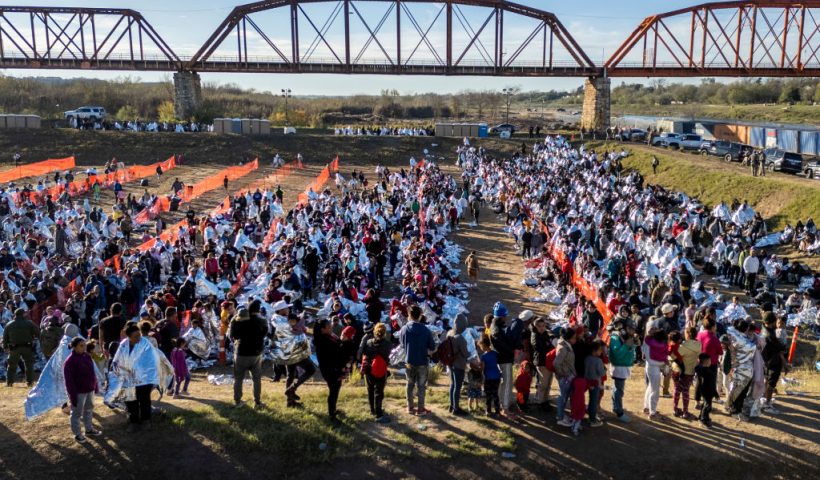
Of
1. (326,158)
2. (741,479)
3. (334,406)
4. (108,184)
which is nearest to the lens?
(741,479)

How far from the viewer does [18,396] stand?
33.7 feet

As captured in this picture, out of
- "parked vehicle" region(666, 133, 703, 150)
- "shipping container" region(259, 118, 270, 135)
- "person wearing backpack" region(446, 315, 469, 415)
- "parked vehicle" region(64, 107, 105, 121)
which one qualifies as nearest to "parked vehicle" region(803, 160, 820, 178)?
"parked vehicle" region(666, 133, 703, 150)

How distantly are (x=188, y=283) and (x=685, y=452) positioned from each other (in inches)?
417

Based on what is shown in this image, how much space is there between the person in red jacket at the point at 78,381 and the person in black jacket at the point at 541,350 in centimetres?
552

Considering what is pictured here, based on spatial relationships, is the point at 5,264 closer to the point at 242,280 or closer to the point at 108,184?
the point at 242,280

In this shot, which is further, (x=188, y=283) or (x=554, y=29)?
(x=554, y=29)

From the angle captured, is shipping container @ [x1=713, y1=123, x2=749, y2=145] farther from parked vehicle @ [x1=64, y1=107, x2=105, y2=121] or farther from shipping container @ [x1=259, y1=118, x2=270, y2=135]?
parked vehicle @ [x1=64, y1=107, x2=105, y2=121]

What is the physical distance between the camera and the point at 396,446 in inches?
323

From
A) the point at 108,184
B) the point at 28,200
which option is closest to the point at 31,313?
the point at 28,200

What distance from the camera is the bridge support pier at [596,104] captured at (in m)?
64.2

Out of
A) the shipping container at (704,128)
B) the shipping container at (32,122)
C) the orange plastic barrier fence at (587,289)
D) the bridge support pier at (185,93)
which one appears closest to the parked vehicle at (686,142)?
the shipping container at (704,128)

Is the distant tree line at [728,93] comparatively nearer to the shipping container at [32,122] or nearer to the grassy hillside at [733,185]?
the grassy hillside at [733,185]

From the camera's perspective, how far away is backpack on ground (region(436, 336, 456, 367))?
8.45 metres

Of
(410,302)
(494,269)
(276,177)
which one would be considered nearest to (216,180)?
(276,177)
